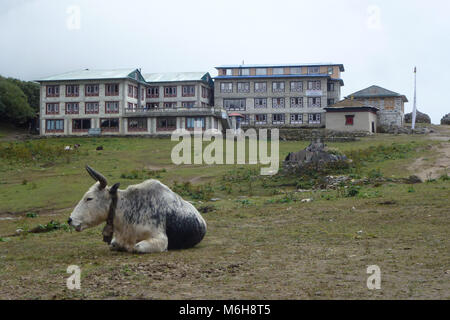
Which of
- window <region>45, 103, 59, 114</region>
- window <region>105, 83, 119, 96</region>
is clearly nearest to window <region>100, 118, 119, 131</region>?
window <region>105, 83, 119, 96</region>

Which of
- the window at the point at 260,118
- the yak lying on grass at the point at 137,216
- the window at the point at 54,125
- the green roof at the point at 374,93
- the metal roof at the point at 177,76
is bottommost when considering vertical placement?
the yak lying on grass at the point at 137,216

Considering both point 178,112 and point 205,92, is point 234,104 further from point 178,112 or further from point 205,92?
point 178,112

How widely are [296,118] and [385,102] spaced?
13614 millimetres

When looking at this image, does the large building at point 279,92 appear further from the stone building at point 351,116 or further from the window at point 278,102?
the stone building at point 351,116

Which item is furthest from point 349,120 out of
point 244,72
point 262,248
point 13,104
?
point 262,248

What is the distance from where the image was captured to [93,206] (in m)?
10.8

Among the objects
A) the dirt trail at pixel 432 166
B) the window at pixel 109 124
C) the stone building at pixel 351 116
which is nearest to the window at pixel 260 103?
the stone building at pixel 351 116

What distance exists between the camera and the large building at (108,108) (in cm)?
7175

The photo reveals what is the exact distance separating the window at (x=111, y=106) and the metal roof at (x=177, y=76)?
940 centimetres

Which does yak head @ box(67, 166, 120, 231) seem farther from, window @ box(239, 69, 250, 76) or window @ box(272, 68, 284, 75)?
window @ box(239, 69, 250, 76)
